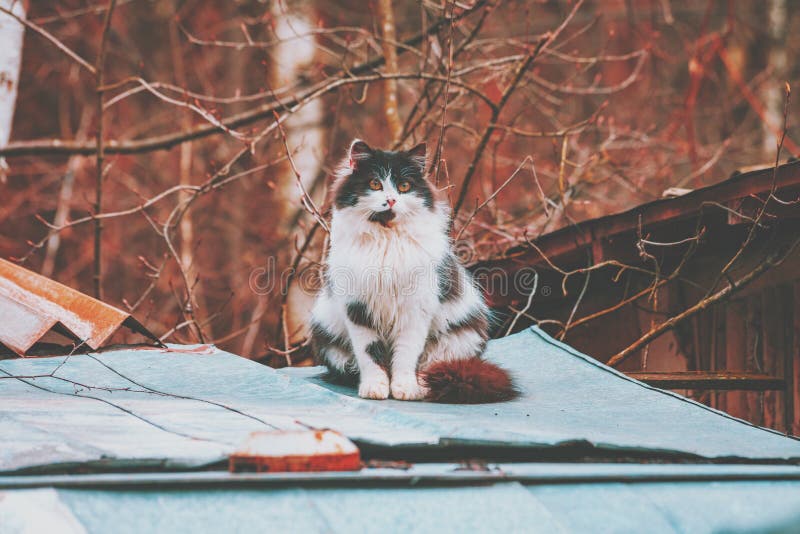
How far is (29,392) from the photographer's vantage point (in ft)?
8.43

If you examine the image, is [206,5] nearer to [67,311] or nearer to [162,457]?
[67,311]

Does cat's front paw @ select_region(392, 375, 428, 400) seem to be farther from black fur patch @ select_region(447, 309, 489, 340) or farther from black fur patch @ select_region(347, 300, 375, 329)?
black fur patch @ select_region(447, 309, 489, 340)

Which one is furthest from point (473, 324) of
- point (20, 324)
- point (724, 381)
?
point (20, 324)

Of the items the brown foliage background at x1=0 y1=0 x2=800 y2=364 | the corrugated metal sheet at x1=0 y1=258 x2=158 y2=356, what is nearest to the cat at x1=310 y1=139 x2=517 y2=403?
the corrugated metal sheet at x1=0 y1=258 x2=158 y2=356

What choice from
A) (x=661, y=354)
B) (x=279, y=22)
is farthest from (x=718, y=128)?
(x=661, y=354)

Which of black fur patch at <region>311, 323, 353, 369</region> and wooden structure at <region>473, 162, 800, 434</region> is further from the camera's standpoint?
wooden structure at <region>473, 162, 800, 434</region>

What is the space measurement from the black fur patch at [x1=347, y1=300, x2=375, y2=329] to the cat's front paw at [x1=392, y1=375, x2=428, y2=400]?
265 mm

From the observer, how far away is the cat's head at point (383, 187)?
2957 mm

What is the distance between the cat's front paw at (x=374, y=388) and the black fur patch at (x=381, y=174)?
73 cm

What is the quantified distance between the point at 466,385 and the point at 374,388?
1.12ft

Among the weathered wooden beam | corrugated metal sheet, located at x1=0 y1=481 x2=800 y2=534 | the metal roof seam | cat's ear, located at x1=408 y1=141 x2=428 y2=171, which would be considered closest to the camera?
corrugated metal sheet, located at x1=0 y1=481 x2=800 y2=534

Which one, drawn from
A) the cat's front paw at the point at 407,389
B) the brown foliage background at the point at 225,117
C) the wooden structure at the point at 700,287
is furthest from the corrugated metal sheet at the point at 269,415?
the brown foliage background at the point at 225,117

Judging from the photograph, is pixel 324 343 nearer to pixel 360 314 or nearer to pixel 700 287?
pixel 360 314

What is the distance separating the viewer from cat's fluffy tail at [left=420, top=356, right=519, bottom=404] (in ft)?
8.92
